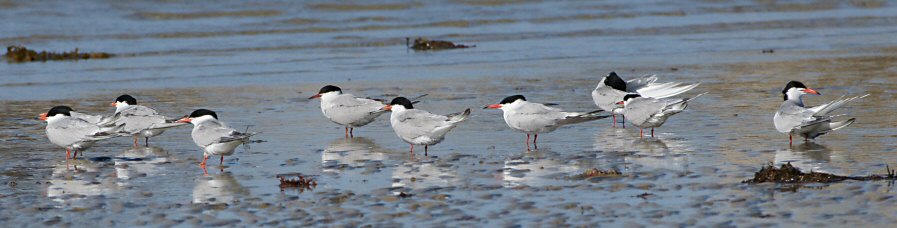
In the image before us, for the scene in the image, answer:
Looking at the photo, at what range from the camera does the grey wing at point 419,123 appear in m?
10.4

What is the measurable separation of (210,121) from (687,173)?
3.81 metres

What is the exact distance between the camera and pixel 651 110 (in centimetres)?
1138

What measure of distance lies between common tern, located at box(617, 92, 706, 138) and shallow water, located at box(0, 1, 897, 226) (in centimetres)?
18

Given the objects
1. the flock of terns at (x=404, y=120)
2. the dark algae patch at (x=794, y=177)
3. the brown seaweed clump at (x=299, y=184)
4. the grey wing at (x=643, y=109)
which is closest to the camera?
the dark algae patch at (x=794, y=177)

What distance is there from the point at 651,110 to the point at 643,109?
3.0 inches

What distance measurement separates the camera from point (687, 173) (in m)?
9.01

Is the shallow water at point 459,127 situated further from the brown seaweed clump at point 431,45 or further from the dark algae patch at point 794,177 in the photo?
the brown seaweed clump at point 431,45

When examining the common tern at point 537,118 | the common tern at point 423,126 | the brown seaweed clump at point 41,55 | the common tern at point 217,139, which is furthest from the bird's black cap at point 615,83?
the brown seaweed clump at point 41,55

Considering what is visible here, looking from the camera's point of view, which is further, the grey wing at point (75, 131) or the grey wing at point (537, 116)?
the grey wing at point (537, 116)

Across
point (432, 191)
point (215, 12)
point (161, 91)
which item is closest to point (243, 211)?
point (432, 191)

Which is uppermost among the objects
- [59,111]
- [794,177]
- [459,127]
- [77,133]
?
[59,111]

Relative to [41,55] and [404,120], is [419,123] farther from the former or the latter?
[41,55]

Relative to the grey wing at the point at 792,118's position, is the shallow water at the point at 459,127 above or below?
below

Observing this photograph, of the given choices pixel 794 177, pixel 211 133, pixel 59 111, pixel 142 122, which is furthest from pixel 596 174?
pixel 59 111
